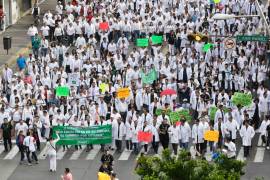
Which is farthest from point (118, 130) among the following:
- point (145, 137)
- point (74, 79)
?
point (74, 79)

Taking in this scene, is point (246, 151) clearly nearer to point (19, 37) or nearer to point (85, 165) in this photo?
point (85, 165)

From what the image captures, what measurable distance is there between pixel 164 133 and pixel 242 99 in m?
3.23

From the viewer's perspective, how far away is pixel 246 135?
3975 cm

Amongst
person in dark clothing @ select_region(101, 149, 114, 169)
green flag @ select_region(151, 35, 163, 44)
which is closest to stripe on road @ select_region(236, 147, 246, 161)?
person in dark clothing @ select_region(101, 149, 114, 169)

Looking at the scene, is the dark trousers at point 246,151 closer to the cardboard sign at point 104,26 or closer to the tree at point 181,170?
the tree at point 181,170

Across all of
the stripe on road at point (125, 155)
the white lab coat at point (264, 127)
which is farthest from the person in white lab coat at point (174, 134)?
the white lab coat at point (264, 127)

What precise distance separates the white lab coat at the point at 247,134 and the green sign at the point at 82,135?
4.64m

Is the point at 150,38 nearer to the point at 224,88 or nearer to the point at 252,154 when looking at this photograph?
the point at 224,88

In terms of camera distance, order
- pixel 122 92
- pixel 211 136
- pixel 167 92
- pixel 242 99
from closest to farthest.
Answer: pixel 211 136 → pixel 242 99 → pixel 122 92 → pixel 167 92

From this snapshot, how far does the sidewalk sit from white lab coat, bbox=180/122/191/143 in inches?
524

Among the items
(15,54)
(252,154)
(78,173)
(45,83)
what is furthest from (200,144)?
(15,54)

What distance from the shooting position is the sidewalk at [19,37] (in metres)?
52.6

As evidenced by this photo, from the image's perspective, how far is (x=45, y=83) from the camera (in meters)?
45.9

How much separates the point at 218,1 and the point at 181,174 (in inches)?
986
